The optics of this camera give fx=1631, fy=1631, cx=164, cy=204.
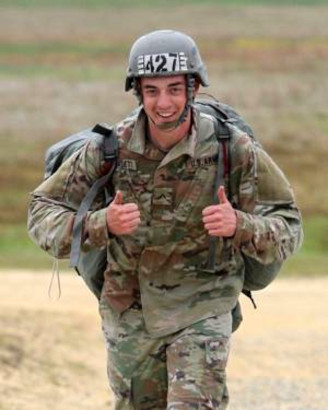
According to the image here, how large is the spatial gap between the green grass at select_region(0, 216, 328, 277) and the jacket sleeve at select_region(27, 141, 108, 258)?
44.7ft

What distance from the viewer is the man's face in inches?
264

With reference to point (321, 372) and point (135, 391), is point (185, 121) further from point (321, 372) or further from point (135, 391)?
point (321, 372)

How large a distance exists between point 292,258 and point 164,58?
50.6 ft

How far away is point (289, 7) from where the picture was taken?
92.2 m

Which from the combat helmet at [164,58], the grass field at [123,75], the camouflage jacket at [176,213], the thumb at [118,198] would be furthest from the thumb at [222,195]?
the grass field at [123,75]

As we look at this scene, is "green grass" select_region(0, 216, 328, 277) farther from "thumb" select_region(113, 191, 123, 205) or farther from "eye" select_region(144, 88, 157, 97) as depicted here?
"thumb" select_region(113, 191, 123, 205)

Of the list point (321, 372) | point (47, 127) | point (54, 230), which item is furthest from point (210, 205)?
point (47, 127)

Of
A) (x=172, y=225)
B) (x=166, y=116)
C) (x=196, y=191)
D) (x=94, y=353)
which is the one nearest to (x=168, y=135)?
(x=166, y=116)

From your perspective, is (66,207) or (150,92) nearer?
(150,92)

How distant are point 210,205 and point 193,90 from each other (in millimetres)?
486

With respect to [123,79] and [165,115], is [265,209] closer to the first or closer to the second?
[165,115]

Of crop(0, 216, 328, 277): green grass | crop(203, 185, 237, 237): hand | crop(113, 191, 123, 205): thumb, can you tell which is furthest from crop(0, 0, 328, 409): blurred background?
crop(203, 185, 237, 237): hand

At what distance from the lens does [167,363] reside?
6.96 metres

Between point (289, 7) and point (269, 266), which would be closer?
point (269, 266)
